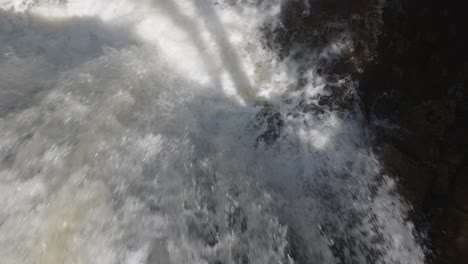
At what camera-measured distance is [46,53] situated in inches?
122

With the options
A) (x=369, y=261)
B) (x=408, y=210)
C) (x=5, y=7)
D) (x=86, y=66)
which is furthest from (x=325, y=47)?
(x=5, y=7)

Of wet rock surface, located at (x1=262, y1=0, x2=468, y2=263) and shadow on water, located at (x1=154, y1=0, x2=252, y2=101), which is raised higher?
shadow on water, located at (x1=154, y1=0, x2=252, y2=101)

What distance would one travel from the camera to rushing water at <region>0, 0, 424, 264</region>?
6.93ft

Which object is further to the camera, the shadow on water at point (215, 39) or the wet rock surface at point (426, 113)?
the shadow on water at point (215, 39)

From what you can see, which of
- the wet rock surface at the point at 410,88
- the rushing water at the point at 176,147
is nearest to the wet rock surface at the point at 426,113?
the wet rock surface at the point at 410,88

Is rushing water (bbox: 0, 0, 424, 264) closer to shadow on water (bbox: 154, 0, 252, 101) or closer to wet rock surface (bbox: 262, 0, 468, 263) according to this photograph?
shadow on water (bbox: 154, 0, 252, 101)

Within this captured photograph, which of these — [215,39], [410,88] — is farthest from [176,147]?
[410,88]

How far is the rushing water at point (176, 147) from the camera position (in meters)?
2.11

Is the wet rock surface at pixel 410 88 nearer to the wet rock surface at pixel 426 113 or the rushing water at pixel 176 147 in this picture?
the wet rock surface at pixel 426 113

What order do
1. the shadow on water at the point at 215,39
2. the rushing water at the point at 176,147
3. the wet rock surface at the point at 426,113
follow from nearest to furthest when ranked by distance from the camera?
the rushing water at the point at 176,147, the wet rock surface at the point at 426,113, the shadow on water at the point at 215,39

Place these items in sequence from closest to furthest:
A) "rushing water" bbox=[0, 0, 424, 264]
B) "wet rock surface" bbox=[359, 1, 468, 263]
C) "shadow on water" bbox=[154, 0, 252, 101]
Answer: "rushing water" bbox=[0, 0, 424, 264] → "wet rock surface" bbox=[359, 1, 468, 263] → "shadow on water" bbox=[154, 0, 252, 101]

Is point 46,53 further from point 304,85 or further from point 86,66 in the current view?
point 304,85

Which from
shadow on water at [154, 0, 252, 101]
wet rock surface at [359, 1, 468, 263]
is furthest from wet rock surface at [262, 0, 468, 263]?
shadow on water at [154, 0, 252, 101]

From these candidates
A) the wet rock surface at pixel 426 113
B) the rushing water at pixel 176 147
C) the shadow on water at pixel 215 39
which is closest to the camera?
the rushing water at pixel 176 147
